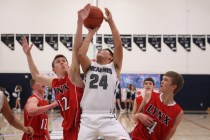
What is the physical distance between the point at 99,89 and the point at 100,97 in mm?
89

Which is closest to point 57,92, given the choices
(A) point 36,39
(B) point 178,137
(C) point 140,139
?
(C) point 140,139

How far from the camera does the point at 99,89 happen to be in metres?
3.37

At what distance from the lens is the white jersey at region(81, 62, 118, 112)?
132 inches

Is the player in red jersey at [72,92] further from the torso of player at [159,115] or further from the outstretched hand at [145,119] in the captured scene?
the torso of player at [159,115]

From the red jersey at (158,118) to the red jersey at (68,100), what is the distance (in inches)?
36.9

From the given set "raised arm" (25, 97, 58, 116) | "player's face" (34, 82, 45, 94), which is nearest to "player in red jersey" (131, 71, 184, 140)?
"raised arm" (25, 97, 58, 116)

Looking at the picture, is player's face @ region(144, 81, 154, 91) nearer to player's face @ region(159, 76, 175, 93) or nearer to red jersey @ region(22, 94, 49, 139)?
player's face @ region(159, 76, 175, 93)

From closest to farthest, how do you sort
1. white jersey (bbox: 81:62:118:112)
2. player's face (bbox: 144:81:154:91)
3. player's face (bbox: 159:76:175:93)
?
white jersey (bbox: 81:62:118:112) → player's face (bbox: 159:76:175:93) → player's face (bbox: 144:81:154:91)

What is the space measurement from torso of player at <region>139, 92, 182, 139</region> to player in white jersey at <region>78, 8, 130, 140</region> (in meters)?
0.70

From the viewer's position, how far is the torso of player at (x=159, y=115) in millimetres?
3891

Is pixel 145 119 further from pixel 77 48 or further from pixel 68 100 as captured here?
pixel 77 48

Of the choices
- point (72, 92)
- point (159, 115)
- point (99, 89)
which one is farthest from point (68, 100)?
point (159, 115)

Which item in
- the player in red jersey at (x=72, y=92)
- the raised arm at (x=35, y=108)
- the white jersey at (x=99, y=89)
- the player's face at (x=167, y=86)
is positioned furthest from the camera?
the player's face at (x=167, y=86)

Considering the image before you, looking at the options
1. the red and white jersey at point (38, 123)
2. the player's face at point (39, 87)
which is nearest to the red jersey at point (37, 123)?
the red and white jersey at point (38, 123)
